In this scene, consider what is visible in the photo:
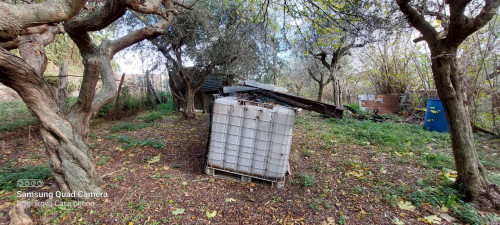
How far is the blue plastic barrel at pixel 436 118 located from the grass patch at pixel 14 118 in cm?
1144

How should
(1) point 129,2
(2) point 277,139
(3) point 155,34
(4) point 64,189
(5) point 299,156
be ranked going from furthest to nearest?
(5) point 299,156 → (3) point 155,34 → (2) point 277,139 → (4) point 64,189 → (1) point 129,2

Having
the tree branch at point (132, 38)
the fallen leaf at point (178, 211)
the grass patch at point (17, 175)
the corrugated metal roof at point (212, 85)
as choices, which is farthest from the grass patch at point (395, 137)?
the grass patch at point (17, 175)

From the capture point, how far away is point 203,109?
392 inches

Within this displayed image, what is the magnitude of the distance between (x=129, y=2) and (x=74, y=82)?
11.1 meters

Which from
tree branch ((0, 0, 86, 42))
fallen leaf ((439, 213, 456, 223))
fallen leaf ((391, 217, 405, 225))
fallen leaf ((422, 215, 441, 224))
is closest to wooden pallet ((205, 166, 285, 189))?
fallen leaf ((391, 217, 405, 225))

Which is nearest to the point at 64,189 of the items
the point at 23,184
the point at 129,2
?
the point at 23,184

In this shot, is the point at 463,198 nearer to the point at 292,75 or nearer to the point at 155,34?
the point at 155,34

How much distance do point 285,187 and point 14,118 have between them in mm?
7822

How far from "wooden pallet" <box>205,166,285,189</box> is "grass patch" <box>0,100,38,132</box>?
5.66 m

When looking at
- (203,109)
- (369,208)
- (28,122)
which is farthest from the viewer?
(203,109)

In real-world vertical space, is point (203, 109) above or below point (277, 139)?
below

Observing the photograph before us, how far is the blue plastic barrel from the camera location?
6012 millimetres

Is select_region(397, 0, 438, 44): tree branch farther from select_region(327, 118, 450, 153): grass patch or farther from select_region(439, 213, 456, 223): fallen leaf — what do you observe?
select_region(327, 118, 450, 153): grass patch

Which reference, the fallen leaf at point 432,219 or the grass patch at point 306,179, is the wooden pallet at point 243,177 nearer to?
the grass patch at point 306,179
